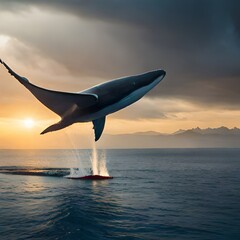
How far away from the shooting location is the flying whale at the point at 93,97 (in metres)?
13.2

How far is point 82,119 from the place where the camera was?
14.8m

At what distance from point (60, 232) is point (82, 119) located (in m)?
29.5

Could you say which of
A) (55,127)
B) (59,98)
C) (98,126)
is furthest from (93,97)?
(98,126)

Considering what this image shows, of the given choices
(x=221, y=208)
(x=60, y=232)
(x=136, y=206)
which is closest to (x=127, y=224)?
(x=60, y=232)

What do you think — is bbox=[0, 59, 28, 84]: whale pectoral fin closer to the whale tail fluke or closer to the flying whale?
the flying whale

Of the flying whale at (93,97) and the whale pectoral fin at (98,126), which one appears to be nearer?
the flying whale at (93,97)

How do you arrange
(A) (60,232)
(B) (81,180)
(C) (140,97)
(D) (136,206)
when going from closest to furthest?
(C) (140,97)
(A) (60,232)
(D) (136,206)
(B) (81,180)

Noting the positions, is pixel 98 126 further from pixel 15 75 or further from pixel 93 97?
pixel 15 75

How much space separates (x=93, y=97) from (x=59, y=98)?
1.44 m

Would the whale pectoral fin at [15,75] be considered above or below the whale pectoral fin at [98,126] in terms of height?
above

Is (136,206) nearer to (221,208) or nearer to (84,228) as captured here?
(221,208)

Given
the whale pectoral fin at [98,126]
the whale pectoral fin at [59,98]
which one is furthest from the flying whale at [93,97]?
the whale pectoral fin at [98,126]

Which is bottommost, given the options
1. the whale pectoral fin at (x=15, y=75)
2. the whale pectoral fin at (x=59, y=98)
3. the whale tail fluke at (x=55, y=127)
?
the whale tail fluke at (x=55, y=127)

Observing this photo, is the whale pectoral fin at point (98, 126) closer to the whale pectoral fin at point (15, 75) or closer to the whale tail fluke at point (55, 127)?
the whale tail fluke at point (55, 127)
